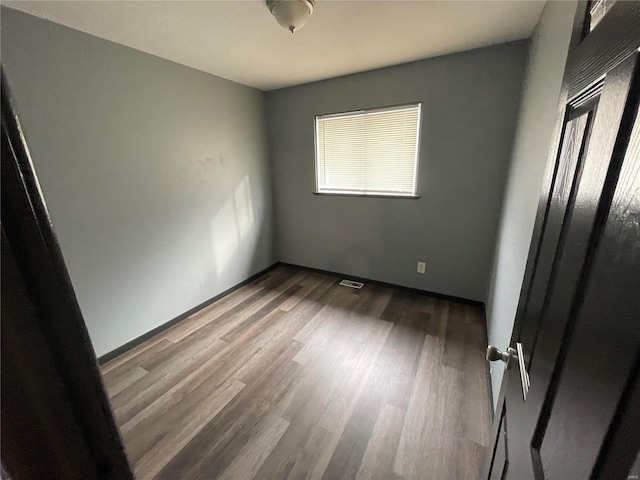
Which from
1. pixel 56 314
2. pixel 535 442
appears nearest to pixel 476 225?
pixel 535 442

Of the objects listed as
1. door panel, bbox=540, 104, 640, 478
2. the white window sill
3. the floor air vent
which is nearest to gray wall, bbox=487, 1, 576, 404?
the white window sill

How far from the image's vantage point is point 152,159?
6.77ft

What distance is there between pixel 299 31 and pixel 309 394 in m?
2.37

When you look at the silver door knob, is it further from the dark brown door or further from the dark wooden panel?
the dark wooden panel

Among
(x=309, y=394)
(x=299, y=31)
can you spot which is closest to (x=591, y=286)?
(x=309, y=394)

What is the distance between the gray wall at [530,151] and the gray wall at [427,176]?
0.97ft

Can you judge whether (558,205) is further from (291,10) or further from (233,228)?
(233,228)

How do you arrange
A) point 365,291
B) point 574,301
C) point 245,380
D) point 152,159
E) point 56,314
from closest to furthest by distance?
point 56,314 → point 574,301 → point 245,380 → point 152,159 → point 365,291

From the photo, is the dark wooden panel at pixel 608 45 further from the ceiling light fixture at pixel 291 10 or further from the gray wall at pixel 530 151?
the ceiling light fixture at pixel 291 10

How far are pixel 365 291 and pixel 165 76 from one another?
2.75m

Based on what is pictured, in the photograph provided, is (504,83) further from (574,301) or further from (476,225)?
(574,301)

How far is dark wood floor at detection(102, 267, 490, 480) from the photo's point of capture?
1.26 metres

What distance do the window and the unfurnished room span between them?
0.08 feet

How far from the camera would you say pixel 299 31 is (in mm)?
1680
